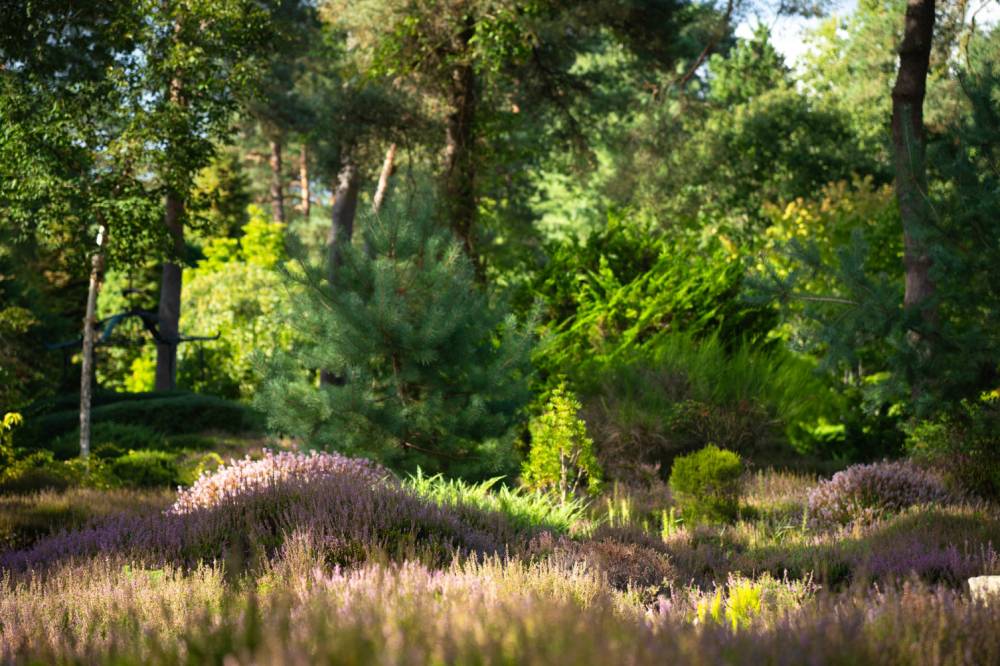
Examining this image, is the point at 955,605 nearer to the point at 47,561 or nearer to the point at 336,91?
the point at 47,561

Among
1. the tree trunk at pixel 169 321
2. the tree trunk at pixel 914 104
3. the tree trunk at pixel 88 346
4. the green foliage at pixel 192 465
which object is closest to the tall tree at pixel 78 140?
the tree trunk at pixel 88 346

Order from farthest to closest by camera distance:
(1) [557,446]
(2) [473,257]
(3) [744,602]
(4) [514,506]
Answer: (2) [473,257] < (1) [557,446] < (4) [514,506] < (3) [744,602]

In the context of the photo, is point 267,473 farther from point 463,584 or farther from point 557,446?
point 463,584

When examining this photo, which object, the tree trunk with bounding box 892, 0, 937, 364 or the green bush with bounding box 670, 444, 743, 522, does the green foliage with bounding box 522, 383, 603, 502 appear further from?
the tree trunk with bounding box 892, 0, 937, 364

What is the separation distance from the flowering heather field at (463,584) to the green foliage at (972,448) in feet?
2.00

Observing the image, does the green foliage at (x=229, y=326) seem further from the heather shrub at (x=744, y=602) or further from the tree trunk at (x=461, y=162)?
the heather shrub at (x=744, y=602)

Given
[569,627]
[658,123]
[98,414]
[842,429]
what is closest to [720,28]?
[658,123]

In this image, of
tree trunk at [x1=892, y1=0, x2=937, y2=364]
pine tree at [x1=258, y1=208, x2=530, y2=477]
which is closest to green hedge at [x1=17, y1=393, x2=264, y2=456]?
pine tree at [x1=258, y1=208, x2=530, y2=477]

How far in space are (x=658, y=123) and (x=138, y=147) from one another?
8679 mm

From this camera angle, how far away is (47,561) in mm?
6121

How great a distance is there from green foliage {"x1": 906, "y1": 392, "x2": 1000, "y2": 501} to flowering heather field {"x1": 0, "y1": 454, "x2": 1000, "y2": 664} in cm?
61

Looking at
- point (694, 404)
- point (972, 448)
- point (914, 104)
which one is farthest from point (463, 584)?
point (914, 104)

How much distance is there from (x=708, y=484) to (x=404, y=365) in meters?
2.90

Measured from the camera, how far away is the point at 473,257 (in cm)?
1352
